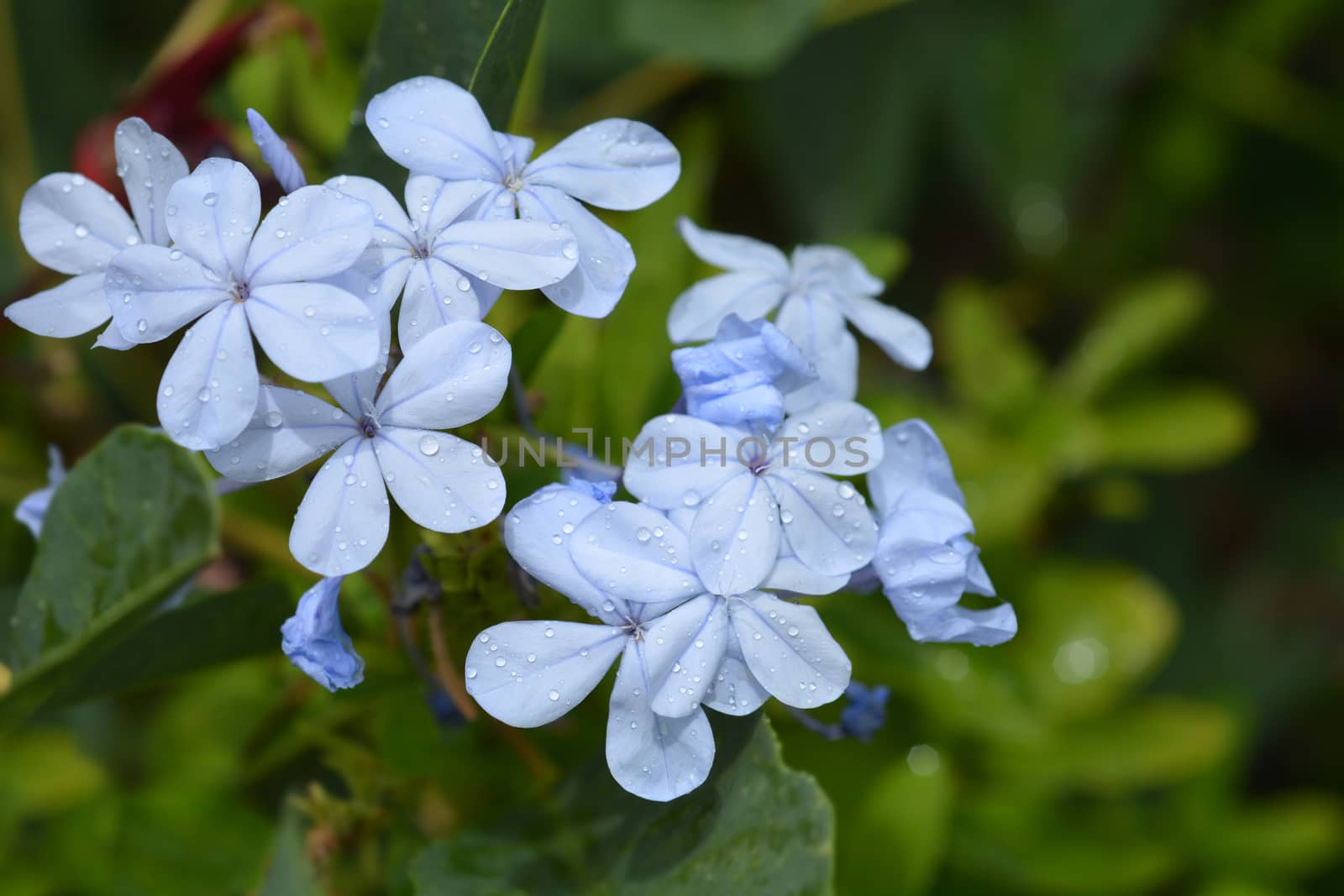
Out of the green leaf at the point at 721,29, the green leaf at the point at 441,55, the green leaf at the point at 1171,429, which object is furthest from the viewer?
the green leaf at the point at 1171,429

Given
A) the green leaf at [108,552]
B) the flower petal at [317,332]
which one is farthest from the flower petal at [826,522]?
the green leaf at [108,552]

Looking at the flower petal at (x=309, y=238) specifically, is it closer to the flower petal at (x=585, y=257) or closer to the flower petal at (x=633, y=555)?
the flower petal at (x=585, y=257)

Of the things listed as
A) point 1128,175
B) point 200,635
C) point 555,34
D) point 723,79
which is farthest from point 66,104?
point 1128,175

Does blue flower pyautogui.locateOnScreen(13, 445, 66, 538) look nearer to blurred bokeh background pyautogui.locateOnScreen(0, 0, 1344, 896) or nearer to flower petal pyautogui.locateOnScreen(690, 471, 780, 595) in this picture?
blurred bokeh background pyautogui.locateOnScreen(0, 0, 1344, 896)

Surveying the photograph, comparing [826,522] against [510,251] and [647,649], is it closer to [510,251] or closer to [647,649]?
[647,649]

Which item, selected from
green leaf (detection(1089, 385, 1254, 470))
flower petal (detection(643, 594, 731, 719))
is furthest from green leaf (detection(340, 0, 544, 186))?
green leaf (detection(1089, 385, 1254, 470))

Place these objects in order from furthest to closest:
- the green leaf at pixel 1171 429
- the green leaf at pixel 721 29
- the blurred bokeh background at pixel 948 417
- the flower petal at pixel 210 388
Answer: the green leaf at pixel 1171 429, the green leaf at pixel 721 29, the blurred bokeh background at pixel 948 417, the flower petal at pixel 210 388

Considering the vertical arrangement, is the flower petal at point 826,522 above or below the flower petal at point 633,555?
above
